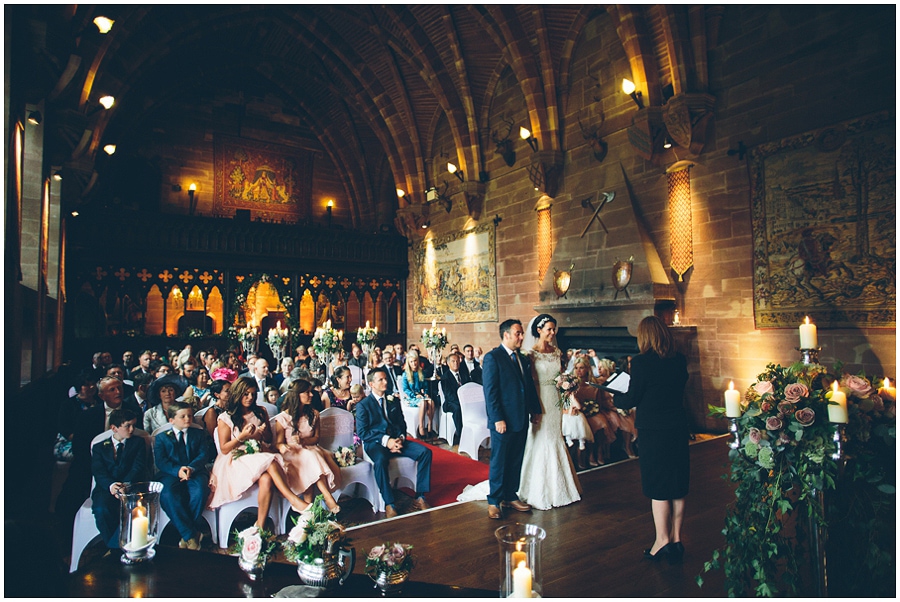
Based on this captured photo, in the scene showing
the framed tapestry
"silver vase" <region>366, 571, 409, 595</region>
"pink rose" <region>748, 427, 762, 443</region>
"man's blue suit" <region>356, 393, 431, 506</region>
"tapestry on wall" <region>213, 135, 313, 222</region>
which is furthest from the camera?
"tapestry on wall" <region>213, 135, 313, 222</region>

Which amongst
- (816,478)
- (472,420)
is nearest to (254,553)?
(816,478)

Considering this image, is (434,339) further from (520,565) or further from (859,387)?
(520,565)

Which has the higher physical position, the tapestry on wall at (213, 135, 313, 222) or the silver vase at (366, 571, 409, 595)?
the tapestry on wall at (213, 135, 313, 222)

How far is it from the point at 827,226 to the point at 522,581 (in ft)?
24.4

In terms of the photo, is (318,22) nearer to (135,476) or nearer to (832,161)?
(832,161)

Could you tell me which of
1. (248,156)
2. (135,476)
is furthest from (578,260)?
(248,156)

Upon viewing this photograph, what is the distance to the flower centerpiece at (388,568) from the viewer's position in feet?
6.19

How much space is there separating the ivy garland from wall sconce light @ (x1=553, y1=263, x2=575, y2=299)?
300 inches

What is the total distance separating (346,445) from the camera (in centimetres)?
493

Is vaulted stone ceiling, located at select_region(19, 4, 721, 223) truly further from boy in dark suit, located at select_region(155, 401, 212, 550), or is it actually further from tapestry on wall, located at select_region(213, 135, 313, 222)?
boy in dark suit, located at select_region(155, 401, 212, 550)

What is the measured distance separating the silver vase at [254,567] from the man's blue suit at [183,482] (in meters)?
2.36

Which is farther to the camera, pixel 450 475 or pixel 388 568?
pixel 450 475

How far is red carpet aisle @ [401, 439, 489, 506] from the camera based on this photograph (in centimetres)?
505

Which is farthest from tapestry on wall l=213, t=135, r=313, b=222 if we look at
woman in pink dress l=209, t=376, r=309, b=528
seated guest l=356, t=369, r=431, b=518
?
woman in pink dress l=209, t=376, r=309, b=528
